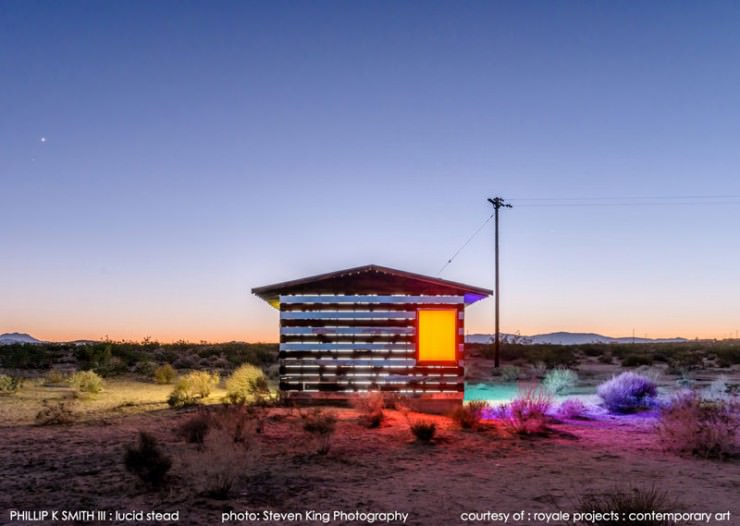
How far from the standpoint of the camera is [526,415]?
11133mm

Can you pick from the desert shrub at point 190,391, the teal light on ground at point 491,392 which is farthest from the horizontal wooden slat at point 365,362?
the desert shrub at point 190,391

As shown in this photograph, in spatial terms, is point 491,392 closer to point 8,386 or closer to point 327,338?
point 327,338

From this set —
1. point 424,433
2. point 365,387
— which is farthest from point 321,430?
point 365,387

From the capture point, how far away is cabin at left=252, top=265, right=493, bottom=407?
1414 cm

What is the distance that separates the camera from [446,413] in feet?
45.1

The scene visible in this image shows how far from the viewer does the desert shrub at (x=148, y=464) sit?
21.7 feet

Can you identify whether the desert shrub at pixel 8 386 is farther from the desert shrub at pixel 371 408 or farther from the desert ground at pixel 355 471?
the desert shrub at pixel 371 408

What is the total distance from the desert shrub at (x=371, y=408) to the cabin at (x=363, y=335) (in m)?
0.86

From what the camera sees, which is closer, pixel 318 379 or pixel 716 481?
pixel 716 481

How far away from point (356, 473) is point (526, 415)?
4652 millimetres

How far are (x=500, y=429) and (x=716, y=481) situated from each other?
417 cm

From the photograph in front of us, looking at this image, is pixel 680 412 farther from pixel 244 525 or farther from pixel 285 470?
pixel 244 525

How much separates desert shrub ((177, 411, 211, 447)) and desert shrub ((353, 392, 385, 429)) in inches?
113

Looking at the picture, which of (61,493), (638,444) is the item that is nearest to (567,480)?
(638,444)
